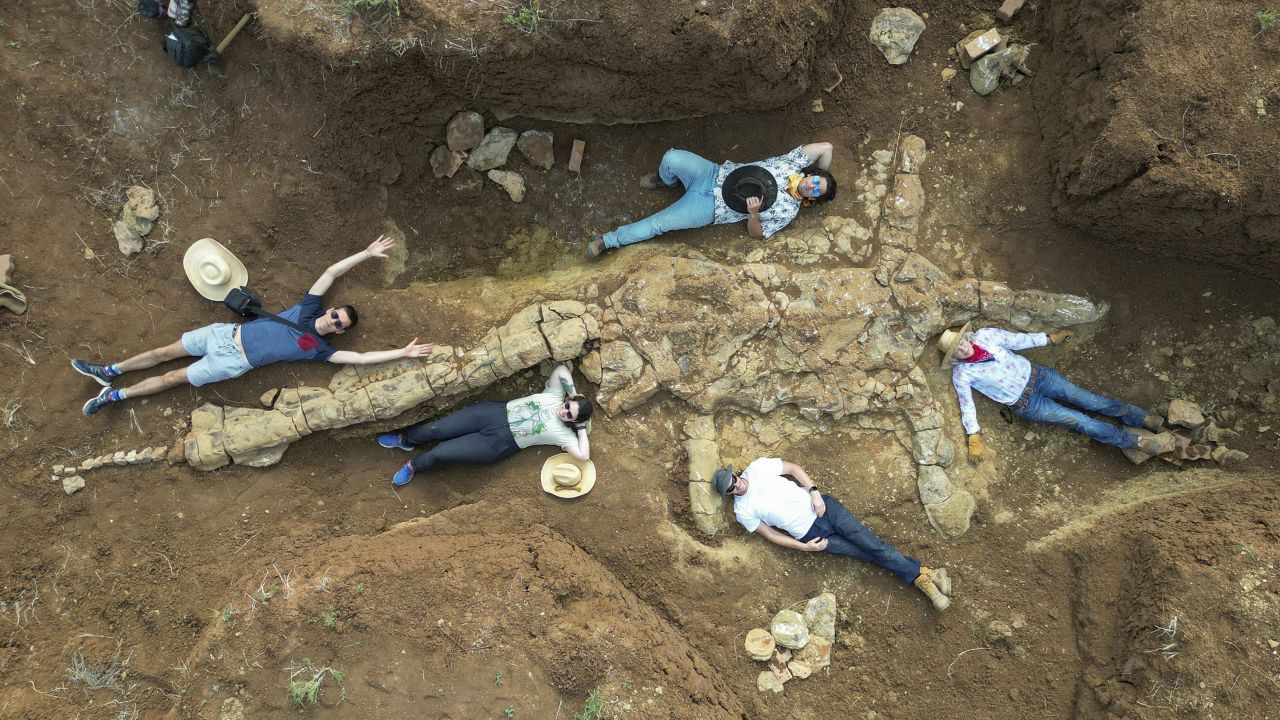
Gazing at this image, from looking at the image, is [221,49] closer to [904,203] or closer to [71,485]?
[71,485]

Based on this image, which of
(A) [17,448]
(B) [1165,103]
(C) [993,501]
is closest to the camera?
(B) [1165,103]

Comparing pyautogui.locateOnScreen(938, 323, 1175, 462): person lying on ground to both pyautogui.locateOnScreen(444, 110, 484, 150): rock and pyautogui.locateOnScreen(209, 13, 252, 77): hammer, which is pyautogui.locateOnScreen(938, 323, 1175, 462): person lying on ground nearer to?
pyautogui.locateOnScreen(444, 110, 484, 150): rock

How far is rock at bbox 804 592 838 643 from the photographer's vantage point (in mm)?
4906

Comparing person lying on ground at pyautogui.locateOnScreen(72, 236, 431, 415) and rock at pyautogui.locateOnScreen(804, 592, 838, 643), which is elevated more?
person lying on ground at pyautogui.locateOnScreen(72, 236, 431, 415)

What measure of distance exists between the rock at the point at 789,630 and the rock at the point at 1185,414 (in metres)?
3.14

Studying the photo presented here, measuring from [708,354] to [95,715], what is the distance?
4.76 metres

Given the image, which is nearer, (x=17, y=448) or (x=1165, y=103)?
(x=1165, y=103)

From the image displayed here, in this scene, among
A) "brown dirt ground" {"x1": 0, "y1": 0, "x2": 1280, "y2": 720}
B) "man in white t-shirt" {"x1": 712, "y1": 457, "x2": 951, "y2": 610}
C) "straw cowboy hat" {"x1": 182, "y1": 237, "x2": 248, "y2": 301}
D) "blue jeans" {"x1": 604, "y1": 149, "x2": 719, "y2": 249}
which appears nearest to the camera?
"brown dirt ground" {"x1": 0, "y1": 0, "x2": 1280, "y2": 720}

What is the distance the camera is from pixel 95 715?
4418 millimetres

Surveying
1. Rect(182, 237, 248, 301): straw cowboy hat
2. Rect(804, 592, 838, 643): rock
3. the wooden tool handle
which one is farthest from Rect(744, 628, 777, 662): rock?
the wooden tool handle

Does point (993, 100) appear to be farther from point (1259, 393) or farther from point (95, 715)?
point (95, 715)

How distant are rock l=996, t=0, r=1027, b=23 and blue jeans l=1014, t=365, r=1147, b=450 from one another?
272 centimetres

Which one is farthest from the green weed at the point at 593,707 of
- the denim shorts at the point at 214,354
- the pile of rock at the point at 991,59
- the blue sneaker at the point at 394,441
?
the pile of rock at the point at 991,59

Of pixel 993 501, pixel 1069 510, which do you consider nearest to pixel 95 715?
pixel 993 501
